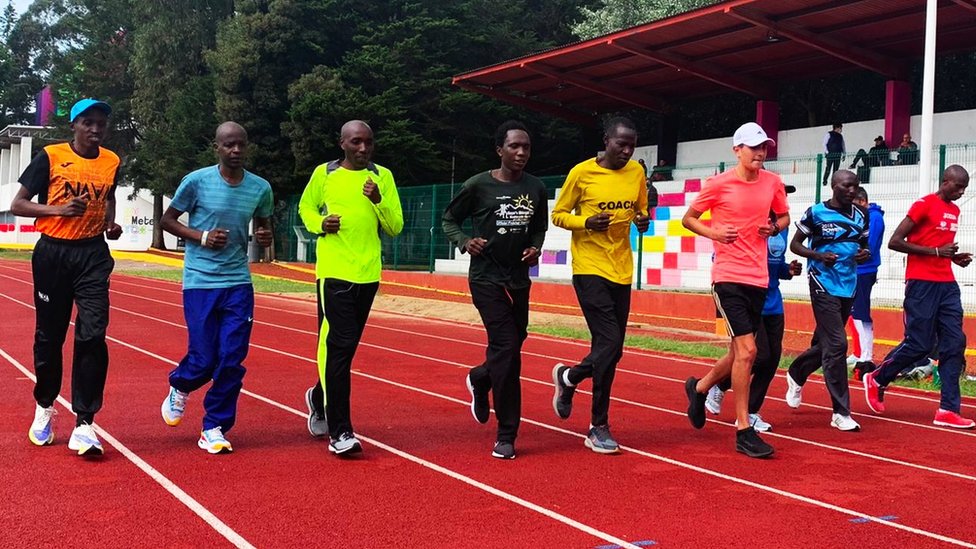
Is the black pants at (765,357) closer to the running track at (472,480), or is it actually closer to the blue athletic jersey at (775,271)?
the blue athletic jersey at (775,271)

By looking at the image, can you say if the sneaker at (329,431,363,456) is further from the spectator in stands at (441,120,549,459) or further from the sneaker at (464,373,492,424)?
the sneaker at (464,373,492,424)

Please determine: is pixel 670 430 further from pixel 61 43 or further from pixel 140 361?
pixel 61 43

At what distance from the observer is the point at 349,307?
6039mm

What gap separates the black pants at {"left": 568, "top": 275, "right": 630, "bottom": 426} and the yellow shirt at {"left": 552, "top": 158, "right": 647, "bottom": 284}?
72 mm

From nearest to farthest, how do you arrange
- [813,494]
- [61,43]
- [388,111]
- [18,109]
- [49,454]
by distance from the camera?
[813,494]
[49,454]
[388,111]
[61,43]
[18,109]

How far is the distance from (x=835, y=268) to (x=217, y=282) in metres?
4.47

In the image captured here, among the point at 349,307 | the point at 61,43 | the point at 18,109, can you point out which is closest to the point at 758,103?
the point at 349,307

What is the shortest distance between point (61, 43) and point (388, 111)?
161 ft

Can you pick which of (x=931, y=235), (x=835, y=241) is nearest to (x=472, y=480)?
(x=835, y=241)

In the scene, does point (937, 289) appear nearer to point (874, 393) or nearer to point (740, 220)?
point (874, 393)

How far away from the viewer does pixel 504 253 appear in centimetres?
623

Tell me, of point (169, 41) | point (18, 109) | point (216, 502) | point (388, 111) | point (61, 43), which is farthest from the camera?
point (18, 109)

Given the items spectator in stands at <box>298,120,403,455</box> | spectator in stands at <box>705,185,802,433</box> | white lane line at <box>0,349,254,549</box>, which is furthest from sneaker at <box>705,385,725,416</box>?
white lane line at <box>0,349,254,549</box>

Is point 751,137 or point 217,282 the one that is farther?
point 751,137
